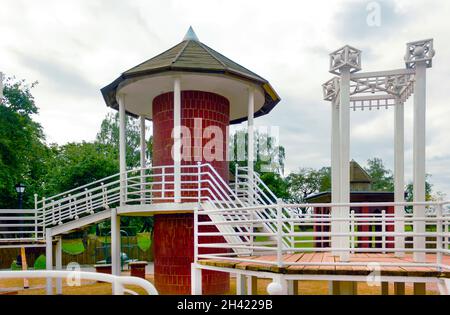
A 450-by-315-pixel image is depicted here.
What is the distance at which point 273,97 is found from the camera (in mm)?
11930

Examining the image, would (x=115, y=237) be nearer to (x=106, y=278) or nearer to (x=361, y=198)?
(x=106, y=278)

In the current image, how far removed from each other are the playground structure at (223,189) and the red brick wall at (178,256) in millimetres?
27

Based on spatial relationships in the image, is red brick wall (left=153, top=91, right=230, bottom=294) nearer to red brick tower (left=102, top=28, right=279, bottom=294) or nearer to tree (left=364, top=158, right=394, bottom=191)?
red brick tower (left=102, top=28, right=279, bottom=294)

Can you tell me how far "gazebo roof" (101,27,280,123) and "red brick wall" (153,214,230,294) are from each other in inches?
150

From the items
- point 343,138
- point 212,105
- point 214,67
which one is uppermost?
point 214,67

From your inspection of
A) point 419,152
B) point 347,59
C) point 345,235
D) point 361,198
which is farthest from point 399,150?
point 361,198

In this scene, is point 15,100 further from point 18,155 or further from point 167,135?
point 167,135

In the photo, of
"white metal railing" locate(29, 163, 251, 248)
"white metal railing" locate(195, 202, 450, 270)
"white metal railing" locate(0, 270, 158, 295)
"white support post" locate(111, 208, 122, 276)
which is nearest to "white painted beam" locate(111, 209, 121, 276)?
"white support post" locate(111, 208, 122, 276)

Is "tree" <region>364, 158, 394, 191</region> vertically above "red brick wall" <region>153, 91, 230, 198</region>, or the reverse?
"red brick wall" <region>153, 91, 230, 198</region>

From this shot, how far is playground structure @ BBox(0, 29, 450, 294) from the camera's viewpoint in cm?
684
